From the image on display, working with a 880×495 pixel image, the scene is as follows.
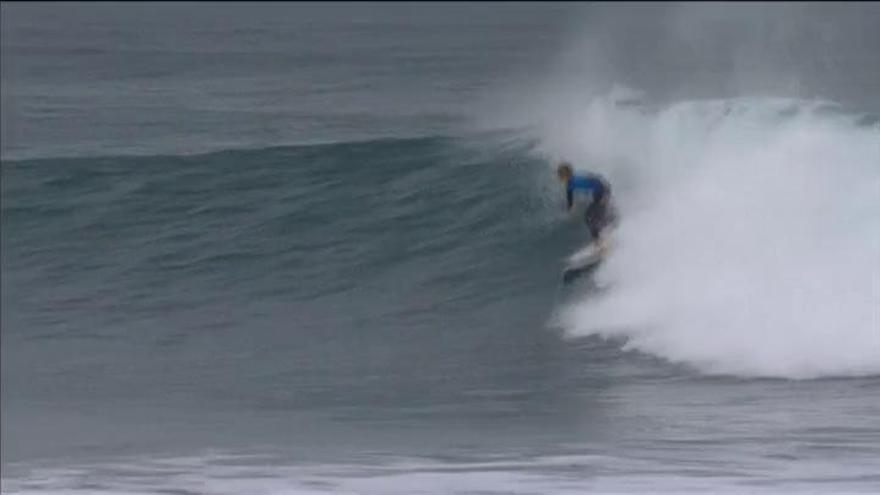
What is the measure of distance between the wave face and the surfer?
0.59ft

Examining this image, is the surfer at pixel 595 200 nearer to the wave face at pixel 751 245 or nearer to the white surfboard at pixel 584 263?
the white surfboard at pixel 584 263

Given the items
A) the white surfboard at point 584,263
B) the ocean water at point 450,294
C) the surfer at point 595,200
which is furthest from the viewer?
the surfer at point 595,200

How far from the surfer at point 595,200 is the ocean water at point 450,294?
188 mm

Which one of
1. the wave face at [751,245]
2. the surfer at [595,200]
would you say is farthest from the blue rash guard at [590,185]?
the wave face at [751,245]

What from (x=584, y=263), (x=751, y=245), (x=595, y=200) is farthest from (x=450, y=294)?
(x=751, y=245)

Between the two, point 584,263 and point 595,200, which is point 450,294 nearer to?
point 584,263

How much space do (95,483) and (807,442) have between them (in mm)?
4206

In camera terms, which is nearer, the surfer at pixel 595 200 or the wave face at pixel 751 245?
the wave face at pixel 751 245

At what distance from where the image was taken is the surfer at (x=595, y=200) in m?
20.2

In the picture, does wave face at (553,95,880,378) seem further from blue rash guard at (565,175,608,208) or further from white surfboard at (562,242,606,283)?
blue rash guard at (565,175,608,208)

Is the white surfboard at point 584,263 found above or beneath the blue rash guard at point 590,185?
beneath

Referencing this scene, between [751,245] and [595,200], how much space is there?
1.64 meters

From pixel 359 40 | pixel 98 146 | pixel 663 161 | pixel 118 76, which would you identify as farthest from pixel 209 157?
pixel 359 40

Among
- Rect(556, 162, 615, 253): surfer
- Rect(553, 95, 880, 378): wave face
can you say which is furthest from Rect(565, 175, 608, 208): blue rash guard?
Rect(553, 95, 880, 378): wave face
